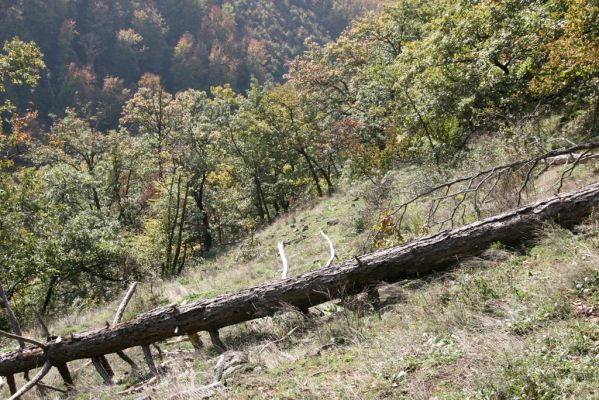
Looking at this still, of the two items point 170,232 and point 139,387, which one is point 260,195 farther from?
point 139,387

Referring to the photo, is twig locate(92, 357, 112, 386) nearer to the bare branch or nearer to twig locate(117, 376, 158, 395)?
twig locate(117, 376, 158, 395)

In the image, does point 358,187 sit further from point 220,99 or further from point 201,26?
point 201,26

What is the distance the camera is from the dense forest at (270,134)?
11375mm

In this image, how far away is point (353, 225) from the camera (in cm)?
1147

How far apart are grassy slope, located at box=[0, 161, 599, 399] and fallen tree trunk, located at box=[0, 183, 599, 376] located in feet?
0.83

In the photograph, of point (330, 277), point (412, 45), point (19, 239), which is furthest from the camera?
point (412, 45)

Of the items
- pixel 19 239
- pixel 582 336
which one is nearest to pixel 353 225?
pixel 582 336

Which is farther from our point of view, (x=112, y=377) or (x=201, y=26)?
(x=201, y=26)

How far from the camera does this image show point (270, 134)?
85.3 ft

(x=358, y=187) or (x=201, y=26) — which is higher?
(x=201, y=26)

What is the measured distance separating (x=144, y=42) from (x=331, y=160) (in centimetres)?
8310

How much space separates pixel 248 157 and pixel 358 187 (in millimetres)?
11396

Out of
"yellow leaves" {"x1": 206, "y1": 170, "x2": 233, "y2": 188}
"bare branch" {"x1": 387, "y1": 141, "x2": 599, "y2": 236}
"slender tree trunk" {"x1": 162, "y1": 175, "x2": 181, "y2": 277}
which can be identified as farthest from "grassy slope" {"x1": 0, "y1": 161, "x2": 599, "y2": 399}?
"yellow leaves" {"x1": 206, "y1": 170, "x2": 233, "y2": 188}

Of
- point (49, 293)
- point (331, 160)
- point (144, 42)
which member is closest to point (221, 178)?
point (331, 160)
